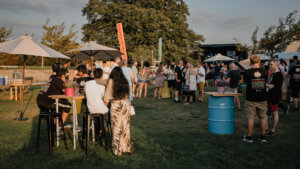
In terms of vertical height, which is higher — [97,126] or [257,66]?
[257,66]

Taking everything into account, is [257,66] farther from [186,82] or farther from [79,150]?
[186,82]

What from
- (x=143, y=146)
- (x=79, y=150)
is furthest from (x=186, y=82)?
(x=79, y=150)

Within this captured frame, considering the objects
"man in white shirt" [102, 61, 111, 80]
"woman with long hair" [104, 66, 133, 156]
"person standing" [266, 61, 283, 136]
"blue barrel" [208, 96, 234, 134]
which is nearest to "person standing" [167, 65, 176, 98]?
"man in white shirt" [102, 61, 111, 80]

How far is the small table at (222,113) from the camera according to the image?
19.1ft

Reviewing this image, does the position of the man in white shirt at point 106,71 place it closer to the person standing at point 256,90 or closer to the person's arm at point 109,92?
the person's arm at point 109,92

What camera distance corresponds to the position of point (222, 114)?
589 centimetres

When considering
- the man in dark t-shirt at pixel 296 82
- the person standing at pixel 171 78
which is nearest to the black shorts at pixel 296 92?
the man in dark t-shirt at pixel 296 82

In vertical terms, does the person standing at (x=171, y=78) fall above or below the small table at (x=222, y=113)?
above

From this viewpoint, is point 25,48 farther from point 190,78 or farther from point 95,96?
point 190,78

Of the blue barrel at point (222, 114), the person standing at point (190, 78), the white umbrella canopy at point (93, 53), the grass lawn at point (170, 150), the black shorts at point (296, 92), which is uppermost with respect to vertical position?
the white umbrella canopy at point (93, 53)

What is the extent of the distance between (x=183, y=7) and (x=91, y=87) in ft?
104

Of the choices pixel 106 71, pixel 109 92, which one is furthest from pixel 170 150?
pixel 106 71

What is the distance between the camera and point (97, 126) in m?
5.31

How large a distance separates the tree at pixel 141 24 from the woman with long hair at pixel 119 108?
2520 centimetres
